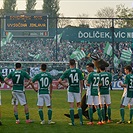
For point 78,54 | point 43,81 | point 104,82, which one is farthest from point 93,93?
point 78,54

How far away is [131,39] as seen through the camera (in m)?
44.8

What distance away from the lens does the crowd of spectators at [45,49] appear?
4547 centimetres

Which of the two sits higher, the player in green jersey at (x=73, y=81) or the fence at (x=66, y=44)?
the fence at (x=66, y=44)

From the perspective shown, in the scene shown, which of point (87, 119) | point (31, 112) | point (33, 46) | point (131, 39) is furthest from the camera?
point (33, 46)

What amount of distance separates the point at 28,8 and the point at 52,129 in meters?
75.8

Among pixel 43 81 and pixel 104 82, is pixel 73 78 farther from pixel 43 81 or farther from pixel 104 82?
pixel 104 82

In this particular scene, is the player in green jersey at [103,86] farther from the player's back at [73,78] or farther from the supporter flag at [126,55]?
the supporter flag at [126,55]

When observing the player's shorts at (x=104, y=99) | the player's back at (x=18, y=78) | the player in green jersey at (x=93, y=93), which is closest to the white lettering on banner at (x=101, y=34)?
the player's shorts at (x=104, y=99)

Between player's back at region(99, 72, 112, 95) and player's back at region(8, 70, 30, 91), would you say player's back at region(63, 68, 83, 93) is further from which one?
player's back at region(8, 70, 30, 91)

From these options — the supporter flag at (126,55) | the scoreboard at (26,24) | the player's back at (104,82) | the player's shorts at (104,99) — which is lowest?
the player's shorts at (104,99)

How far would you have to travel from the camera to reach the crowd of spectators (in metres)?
45.5

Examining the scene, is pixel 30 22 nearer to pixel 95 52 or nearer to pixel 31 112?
pixel 95 52

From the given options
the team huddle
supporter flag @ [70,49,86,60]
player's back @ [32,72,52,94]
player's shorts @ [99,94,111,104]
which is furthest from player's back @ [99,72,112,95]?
supporter flag @ [70,49,86,60]

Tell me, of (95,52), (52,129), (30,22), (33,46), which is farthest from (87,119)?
(33,46)
